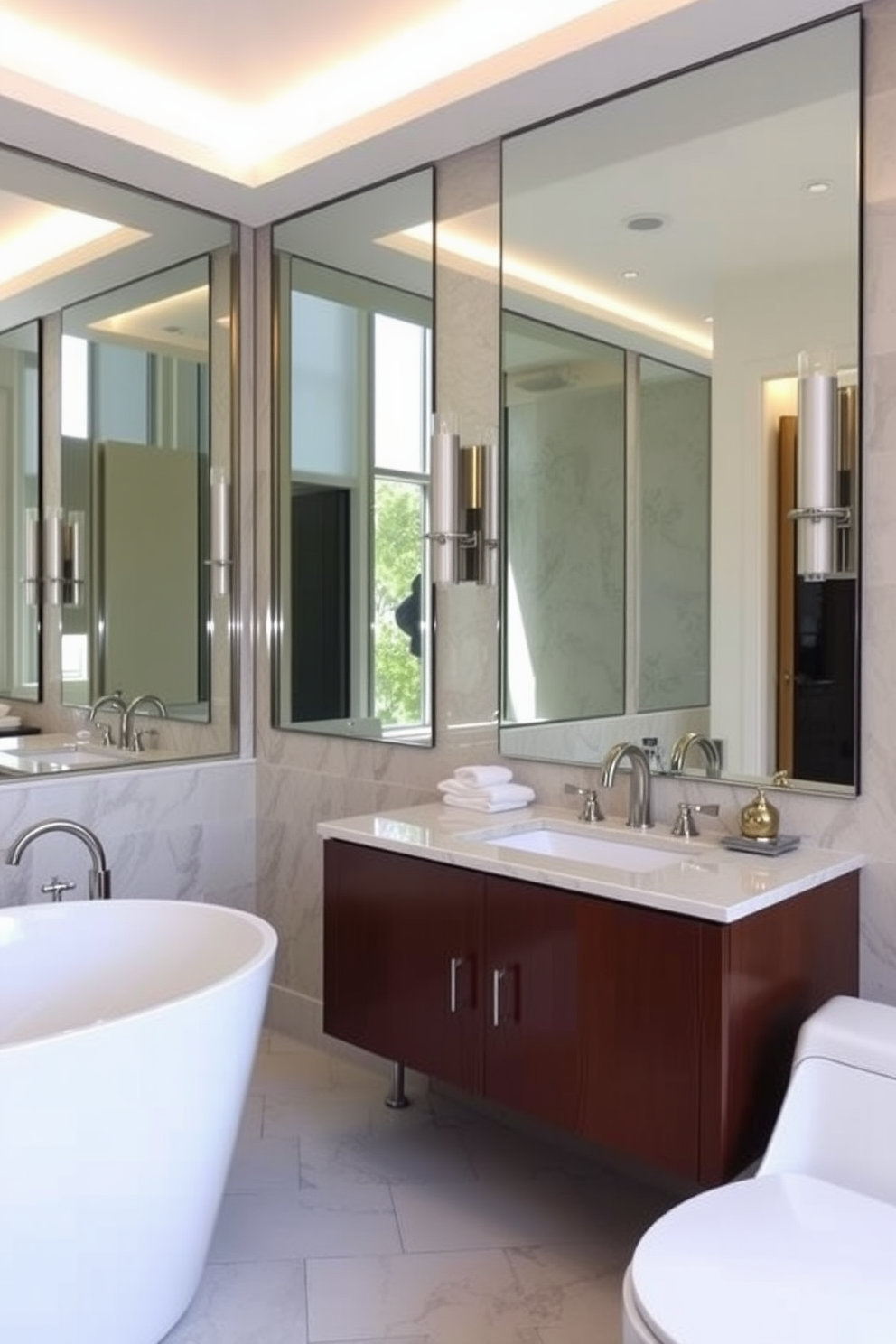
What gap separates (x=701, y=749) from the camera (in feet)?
8.38

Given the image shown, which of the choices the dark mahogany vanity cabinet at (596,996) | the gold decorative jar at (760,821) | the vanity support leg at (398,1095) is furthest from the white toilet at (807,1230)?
the vanity support leg at (398,1095)

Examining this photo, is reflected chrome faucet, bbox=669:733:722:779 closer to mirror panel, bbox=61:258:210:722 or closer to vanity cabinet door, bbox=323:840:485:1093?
vanity cabinet door, bbox=323:840:485:1093

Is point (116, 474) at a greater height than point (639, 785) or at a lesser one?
greater

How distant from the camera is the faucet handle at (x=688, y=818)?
2.51 metres

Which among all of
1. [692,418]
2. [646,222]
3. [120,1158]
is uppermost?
[646,222]

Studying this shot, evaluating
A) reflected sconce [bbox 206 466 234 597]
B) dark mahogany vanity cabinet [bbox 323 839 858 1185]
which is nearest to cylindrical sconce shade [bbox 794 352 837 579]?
dark mahogany vanity cabinet [bbox 323 839 858 1185]

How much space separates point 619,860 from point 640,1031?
544mm

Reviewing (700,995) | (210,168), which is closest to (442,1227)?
(700,995)

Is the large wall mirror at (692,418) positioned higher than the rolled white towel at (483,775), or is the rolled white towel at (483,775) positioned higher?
the large wall mirror at (692,418)

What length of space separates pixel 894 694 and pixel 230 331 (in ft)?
7.94

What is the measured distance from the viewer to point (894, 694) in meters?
2.27

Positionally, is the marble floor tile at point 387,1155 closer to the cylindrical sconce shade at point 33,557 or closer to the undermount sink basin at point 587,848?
the undermount sink basin at point 587,848

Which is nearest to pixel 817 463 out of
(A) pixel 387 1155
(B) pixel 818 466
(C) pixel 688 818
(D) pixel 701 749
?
(B) pixel 818 466

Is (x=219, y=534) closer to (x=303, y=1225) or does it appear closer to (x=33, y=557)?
(x=33, y=557)
